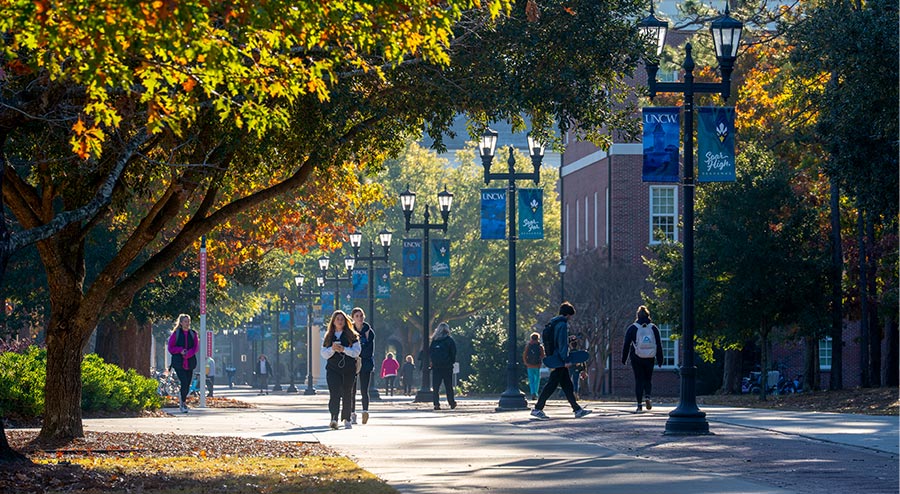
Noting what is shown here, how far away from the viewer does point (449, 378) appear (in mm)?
31969

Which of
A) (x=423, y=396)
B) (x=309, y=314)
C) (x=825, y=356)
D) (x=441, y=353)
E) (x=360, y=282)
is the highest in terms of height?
(x=360, y=282)

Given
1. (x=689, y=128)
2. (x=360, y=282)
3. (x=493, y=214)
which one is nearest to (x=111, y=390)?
(x=689, y=128)

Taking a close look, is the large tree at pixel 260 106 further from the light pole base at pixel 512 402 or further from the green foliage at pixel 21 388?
the light pole base at pixel 512 402

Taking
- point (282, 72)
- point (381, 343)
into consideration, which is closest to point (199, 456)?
point (282, 72)

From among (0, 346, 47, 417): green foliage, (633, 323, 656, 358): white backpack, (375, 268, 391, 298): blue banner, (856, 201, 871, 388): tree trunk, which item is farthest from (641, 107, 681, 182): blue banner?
(375, 268, 391, 298): blue banner

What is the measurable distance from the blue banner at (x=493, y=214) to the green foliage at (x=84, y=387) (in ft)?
32.3

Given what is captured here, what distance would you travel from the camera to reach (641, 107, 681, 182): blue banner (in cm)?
2154

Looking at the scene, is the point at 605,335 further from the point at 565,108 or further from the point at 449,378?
the point at 565,108

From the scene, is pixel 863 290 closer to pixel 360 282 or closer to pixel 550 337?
pixel 550 337

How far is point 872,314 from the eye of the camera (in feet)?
132

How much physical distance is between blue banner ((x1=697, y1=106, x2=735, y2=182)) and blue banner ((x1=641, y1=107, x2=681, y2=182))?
1.83 feet

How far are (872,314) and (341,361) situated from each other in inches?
825

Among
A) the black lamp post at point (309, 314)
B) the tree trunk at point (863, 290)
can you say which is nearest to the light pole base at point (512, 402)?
the tree trunk at point (863, 290)

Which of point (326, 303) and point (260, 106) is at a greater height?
point (260, 106)
